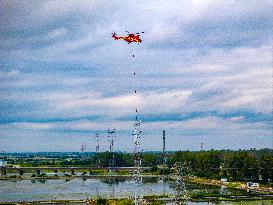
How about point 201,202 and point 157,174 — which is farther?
point 157,174

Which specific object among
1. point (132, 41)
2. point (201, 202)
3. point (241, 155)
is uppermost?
point (132, 41)

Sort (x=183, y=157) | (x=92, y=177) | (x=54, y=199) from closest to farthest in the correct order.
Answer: (x=54, y=199) < (x=92, y=177) < (x=183, y=157)

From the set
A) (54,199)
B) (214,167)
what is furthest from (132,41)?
(214,167)

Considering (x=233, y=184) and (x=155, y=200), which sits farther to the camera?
(x=233, y=184)

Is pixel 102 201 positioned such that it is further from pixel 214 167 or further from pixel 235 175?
pixel 214 167

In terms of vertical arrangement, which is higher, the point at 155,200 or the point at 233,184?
the point at 233,184

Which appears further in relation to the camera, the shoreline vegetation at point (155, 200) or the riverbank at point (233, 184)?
the riverbank at point (233, 184)

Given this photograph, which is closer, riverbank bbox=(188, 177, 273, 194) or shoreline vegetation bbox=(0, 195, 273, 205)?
shoreline vegetation bbox=(0, 195, 273, 205)

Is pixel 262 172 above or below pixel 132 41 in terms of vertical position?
below

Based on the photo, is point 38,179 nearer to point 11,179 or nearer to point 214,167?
point 11,179

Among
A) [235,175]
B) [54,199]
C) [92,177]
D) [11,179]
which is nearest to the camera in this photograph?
[54,199]
